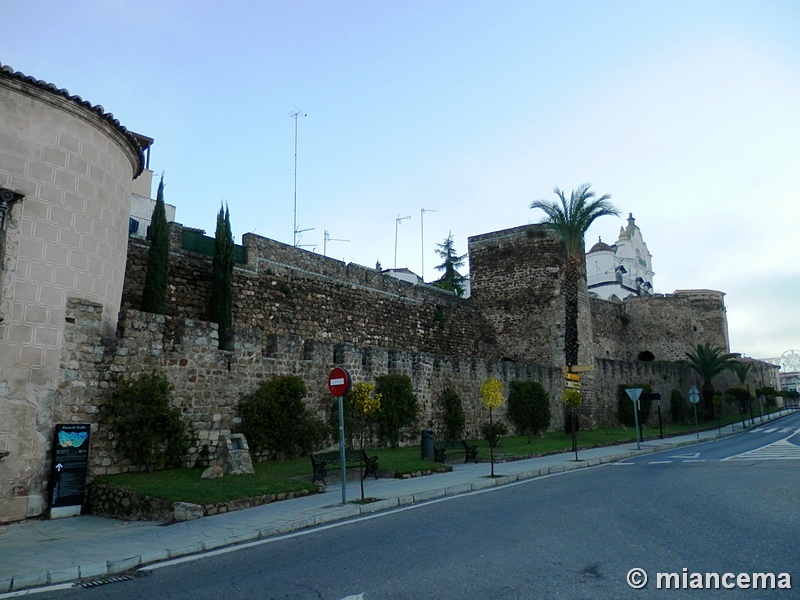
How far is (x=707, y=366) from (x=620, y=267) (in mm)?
24584

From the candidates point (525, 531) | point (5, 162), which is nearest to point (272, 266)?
point (5, 162)

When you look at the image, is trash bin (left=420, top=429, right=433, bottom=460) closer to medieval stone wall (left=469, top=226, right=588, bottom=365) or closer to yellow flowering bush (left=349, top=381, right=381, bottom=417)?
yellow flowering bush (left=349, top=381, right=381, bottom=417)

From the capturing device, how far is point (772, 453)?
1867cm

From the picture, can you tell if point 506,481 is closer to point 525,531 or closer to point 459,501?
point 459,501

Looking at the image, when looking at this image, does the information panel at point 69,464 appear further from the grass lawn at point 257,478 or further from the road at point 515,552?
the road at point 515,552

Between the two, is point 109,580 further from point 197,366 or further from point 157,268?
point 157,268

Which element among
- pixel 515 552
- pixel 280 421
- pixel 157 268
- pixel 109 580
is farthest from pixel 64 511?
pixel 157 268

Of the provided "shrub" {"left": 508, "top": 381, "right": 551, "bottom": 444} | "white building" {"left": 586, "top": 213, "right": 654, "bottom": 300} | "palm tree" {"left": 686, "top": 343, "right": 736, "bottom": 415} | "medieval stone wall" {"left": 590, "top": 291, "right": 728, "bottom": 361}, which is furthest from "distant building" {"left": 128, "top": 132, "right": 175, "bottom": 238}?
"white building" {"left": 586, "top": 213, "right": 654, "bottom": 300}

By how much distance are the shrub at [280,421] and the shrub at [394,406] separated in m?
2.98

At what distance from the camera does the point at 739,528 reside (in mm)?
7500

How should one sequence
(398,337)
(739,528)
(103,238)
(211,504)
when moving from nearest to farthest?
(739,528) < (211,504) < (103,238) < (398,337)

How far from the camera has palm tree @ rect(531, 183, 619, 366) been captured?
97.9ft

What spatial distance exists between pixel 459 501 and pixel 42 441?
7.81 meters

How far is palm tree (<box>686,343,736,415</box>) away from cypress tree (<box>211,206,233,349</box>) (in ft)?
121
